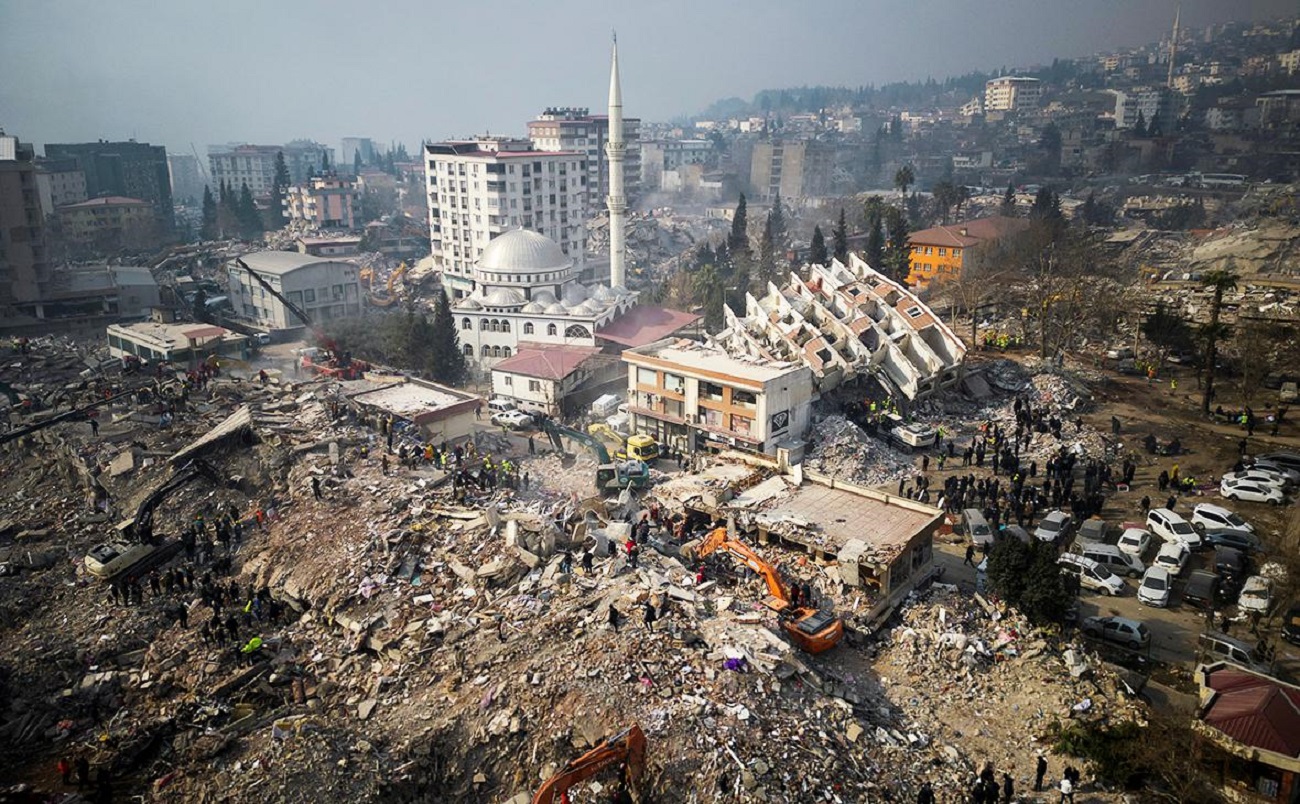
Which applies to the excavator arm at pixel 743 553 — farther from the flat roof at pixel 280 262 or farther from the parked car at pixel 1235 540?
the flat roof at pixel 280 262

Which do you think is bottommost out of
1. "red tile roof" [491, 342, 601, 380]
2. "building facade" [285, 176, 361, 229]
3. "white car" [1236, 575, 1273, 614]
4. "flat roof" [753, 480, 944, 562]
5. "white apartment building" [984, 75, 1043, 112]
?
"white car" [1236, 575, 1273, 614]

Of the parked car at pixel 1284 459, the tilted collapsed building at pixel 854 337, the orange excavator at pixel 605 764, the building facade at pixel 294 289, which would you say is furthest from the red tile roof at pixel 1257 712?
the building facade at pixel 294 289

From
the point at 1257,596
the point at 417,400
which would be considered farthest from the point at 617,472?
the point at 1257,596

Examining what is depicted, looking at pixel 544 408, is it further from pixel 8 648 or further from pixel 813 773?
pixel 813 773

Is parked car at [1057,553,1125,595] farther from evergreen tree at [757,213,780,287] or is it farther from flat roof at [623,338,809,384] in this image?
evergreen tree at [757,213,780,287]

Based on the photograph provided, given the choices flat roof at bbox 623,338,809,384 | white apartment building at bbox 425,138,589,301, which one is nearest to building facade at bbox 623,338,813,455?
flat roof at bbox 623,338,809,384

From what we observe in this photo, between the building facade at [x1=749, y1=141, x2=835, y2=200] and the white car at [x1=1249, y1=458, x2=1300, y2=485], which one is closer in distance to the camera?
the white car at [x1=1249, y1=458, x2=1300, y2=485]
